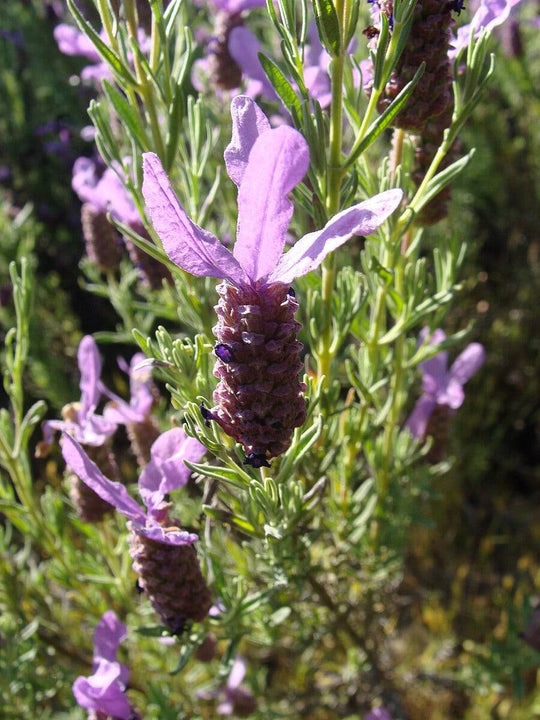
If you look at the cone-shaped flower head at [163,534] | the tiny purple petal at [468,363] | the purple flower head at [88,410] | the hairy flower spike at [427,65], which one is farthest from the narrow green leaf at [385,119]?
the tiny purple petal at [468,363]

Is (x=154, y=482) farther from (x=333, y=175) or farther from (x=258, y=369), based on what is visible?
(x=333, y=175)

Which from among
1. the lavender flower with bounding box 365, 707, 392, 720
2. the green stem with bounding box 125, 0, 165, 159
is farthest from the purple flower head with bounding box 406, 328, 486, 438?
the green stem with bounding box 125, 0, 165, 159

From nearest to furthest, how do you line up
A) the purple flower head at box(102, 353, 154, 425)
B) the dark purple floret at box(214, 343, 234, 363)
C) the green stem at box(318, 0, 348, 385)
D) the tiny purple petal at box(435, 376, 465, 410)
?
1. the dark purple floret at box(214, 343, 234, 363)
2. the green stem at box(318, 0, 348, 385)
3. the purple flower head at box(102, 353, 154, 425)
4. the tiny purple petal at box(435, 376, 465, 410)

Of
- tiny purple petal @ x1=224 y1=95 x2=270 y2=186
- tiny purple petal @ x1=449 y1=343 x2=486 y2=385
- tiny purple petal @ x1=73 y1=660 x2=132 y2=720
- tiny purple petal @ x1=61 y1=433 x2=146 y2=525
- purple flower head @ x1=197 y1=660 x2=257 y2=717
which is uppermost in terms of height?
tiny purple petal @ x1=224 y1=95 x2=270 y2=186

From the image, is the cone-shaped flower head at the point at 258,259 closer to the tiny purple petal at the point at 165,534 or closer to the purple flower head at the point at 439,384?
the tiny purple petal at the point at 165,534

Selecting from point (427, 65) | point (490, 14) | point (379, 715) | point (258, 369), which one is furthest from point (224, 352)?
point (379, 715)

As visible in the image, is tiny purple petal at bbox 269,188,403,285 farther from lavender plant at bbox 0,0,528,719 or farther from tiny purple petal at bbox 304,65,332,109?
tiny purple petal at bbox 304,65,332,109
